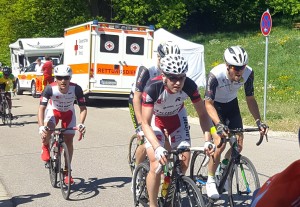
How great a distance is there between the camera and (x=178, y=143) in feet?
19.7

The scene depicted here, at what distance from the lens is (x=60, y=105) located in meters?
7.81

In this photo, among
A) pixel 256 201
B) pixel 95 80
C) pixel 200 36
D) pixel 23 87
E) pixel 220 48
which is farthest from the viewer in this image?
pixel 200 36

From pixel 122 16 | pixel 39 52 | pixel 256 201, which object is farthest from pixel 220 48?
pixel 256 201

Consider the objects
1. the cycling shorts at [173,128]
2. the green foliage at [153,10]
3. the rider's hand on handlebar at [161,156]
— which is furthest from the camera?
the green foliage at [153,10]

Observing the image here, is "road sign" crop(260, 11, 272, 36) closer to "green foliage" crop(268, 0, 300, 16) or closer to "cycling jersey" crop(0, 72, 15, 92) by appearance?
"cycling jersey" crop(0, 72, 15, 92)

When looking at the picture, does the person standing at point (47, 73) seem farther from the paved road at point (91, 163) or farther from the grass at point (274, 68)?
the grass at point (274, 68)

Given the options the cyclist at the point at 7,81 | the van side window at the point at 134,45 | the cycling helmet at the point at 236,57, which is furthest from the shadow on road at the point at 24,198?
the van side window at the point at 134,45

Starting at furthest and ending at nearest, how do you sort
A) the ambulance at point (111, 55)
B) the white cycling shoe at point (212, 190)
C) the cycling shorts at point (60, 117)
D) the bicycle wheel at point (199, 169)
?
the ambulance at point (111, 55) < the cycling shorts at point (60, 117) < the bicycle wheel at point (199, 169) < the white cycling shoe at point (212, 190)

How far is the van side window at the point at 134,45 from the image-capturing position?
20.9 meters

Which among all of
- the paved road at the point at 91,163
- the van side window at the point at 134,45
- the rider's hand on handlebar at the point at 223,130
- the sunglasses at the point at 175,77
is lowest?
the paved road at the point at 91,163

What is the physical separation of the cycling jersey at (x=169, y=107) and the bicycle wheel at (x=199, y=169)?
2.25 feet

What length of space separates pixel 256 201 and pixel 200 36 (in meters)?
44.5

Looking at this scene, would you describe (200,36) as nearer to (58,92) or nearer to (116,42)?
(116,42)

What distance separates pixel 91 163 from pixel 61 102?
2.24 meters
